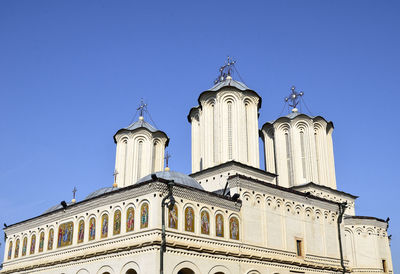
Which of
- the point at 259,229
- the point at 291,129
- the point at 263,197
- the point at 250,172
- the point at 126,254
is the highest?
the point at 291,129

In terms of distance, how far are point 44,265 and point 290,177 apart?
1956 centimetres

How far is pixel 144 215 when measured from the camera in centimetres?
2356

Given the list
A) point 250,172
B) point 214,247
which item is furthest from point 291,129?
point 214,247

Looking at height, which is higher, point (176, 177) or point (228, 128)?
point (228, 128)

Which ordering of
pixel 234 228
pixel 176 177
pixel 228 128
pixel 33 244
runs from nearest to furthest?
pixel 234 228 → pixel 176 177 → pixel 33 244 → pixel 228 128

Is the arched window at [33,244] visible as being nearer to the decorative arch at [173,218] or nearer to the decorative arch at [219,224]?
the decorative arch at [173,218]

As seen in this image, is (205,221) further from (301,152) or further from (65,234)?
(301,152)

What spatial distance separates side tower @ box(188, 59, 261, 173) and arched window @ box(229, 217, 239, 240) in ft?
20.2

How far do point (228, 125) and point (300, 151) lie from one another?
8.08 m

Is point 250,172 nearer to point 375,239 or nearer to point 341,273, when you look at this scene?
point 341,273

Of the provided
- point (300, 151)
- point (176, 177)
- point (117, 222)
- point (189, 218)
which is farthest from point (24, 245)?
point (300, 151)

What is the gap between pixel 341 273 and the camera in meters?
32.1

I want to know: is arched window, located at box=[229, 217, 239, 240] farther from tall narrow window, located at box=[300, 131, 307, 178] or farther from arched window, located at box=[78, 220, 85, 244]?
tall narrow window, located at box=[300, 131, 307, 178]

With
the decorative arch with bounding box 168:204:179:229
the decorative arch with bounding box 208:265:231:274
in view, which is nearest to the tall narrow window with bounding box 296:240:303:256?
the decorative arch with bounding box 208:265:231:274
